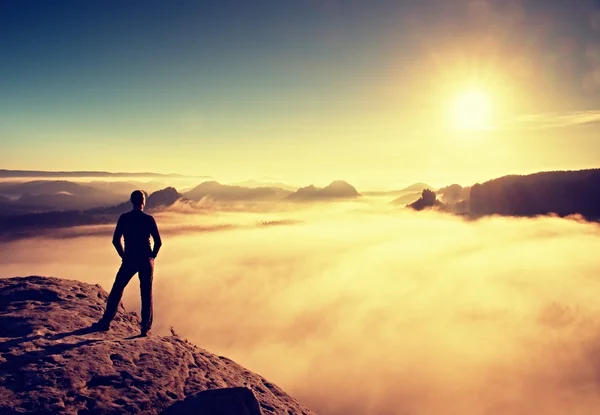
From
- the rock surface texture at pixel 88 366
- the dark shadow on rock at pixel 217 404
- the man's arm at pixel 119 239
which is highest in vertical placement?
the man's arm at pixel 119 239

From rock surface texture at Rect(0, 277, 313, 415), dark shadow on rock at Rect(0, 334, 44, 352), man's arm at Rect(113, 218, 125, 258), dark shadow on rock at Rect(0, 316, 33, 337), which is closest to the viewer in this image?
rock surface texture at Rect(0, 277, 313, 415)

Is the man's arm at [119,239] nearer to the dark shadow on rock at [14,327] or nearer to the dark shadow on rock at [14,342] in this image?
the dark shadow on rock at [14,342]

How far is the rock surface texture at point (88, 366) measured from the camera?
23.3ft

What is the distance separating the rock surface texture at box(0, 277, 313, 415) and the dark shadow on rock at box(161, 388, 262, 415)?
93 mm

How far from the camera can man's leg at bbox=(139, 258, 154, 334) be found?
10.1 metres

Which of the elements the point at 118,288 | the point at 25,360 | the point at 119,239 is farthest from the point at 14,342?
the point at 119,239

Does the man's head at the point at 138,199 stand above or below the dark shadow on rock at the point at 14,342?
above

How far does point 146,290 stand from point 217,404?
162 inches

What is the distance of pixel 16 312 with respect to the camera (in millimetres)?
10367

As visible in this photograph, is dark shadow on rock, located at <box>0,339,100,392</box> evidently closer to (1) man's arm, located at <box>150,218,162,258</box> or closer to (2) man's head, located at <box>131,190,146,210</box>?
(1) man's arm, located at <box>150,218,162,258</box>

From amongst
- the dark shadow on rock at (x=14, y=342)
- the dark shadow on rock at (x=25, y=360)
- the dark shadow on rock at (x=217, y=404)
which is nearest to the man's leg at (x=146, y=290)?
the dark shadow on rock at (x=25, y=360)

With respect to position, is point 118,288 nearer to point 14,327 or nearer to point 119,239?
point 119,239

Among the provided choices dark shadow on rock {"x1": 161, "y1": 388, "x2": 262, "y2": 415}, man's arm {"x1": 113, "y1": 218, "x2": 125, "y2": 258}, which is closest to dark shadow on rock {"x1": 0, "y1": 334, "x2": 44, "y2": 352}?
man's arm {"x1": 113, "y1": 218, "x2": 125, "y2": 258}

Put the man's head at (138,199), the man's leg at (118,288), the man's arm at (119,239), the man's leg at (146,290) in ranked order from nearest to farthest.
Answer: the man's head at (138,199), the man's arm at (119,239), the man's leg at (118,288), the man's leg at (146,290)
